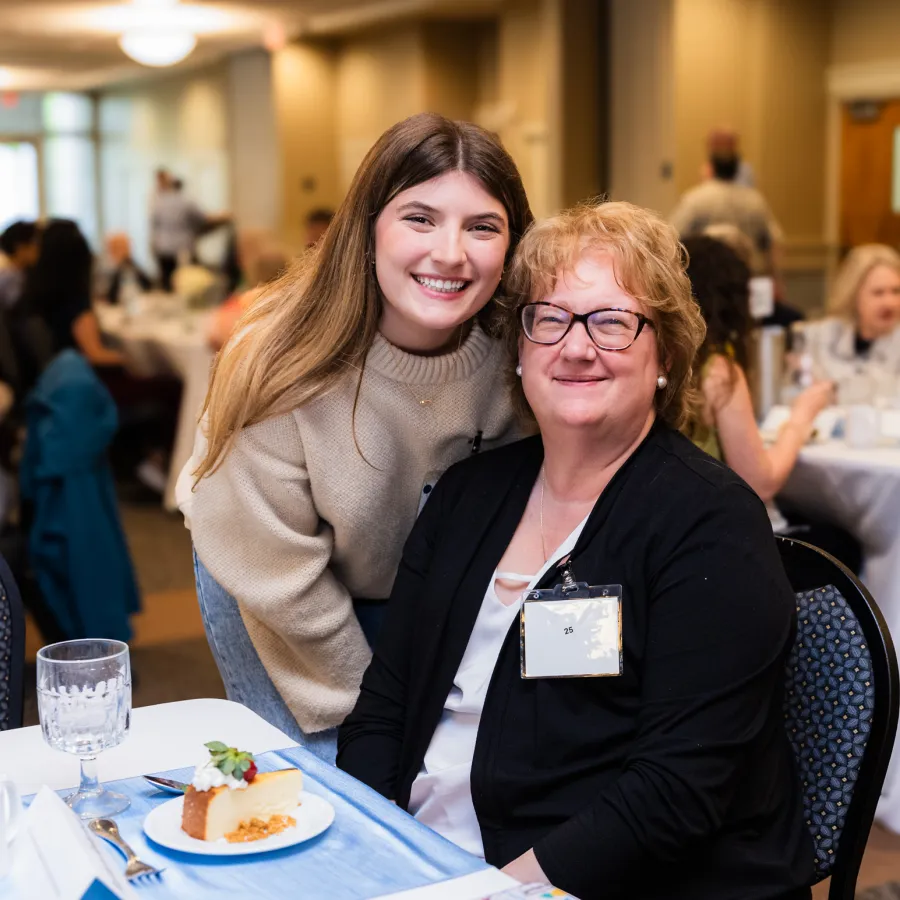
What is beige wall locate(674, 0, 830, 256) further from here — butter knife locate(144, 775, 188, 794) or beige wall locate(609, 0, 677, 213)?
Result: butter knife locate(144, 775, 188, 794)

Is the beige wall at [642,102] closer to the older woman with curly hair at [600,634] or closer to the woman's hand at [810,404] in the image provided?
the woman's hand at [810,404]

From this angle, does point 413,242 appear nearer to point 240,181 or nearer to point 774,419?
point 774,419

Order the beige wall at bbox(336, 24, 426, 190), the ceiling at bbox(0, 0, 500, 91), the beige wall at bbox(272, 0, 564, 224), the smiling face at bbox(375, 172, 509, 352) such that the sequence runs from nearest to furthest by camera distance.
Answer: the smiling face at bbox(375, 172, 509, 352), the beige wall at bbox(272, 0, 564, 224), the ceiling at bbox(0, 0, 500, 91), the beige wall at bbox(336, 24, 426, 190)

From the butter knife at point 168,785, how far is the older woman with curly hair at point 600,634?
359mm

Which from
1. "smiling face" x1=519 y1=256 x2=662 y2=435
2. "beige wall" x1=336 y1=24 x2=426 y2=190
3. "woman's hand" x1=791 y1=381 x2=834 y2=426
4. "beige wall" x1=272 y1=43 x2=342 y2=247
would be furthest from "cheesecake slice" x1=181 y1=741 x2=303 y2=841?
"beige wall" x1=272 y1=43 x2=342 y2=247

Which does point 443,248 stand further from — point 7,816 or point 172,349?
point 172,349

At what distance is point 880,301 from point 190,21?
8013mm

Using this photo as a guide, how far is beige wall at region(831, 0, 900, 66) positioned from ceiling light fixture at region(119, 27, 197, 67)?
505 centimetres

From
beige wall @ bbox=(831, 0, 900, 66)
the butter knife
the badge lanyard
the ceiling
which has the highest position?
the ceiling

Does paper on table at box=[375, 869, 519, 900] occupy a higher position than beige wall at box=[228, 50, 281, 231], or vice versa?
beige wall at box=[228, 50, 281, 231]

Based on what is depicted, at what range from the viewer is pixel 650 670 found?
1407 mm

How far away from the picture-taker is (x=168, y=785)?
129 cm

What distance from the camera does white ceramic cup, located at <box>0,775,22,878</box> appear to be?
3.55 feet

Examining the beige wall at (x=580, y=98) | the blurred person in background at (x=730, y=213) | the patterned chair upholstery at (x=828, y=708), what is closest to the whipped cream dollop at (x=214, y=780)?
the patterned chair upholstery at (x=828, y=708)
